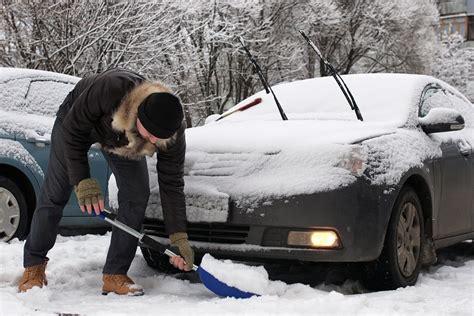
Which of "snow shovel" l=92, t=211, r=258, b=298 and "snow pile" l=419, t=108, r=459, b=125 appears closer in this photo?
"snow shovel" l=92, t=211, r=258, b=298

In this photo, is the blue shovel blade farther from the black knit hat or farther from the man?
the black knit hat

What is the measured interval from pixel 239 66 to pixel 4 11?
40.0ft

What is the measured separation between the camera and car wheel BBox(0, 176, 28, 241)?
539 centimetres

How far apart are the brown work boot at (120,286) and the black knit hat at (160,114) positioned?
3.14 feet

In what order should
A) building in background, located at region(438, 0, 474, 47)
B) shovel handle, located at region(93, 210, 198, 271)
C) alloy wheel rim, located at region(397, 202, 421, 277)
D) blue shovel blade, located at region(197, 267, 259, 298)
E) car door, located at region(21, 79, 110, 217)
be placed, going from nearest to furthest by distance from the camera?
blue shovel blade, located at region(197, 267, 259, 298), shovel handle, located at region(93, 210, 198, 271), alloy wheel rim, located at region(397, 202, 421, 277), car door, located at region(21, 79, 110, 217), building in background, located at region(438, 0, 474, 47)

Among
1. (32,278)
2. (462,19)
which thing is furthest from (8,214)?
(462,19)

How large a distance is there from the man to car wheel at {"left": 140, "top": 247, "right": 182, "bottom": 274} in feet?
2.01

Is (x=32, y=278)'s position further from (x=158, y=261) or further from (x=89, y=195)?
(x=158, y=261)

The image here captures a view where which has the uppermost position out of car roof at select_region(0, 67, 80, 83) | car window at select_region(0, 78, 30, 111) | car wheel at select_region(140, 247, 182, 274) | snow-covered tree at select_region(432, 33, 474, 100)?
car roof at select_region(0, 67, 80, 83)

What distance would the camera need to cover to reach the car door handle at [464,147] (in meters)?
4.83

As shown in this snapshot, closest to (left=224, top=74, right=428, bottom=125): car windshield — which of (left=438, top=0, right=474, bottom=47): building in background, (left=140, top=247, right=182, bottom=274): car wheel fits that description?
(left=140, top=247, right=182, bottom=274): car wheel

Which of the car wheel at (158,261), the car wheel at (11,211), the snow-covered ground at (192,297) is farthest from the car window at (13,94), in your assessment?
the car wheel at (158,261)

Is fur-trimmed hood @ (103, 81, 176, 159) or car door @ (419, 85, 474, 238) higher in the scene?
fur-trimmed hood @ (103, 81, 176, 159)

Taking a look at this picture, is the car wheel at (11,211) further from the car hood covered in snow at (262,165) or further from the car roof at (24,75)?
the car hood covered in snow at (262,165)
